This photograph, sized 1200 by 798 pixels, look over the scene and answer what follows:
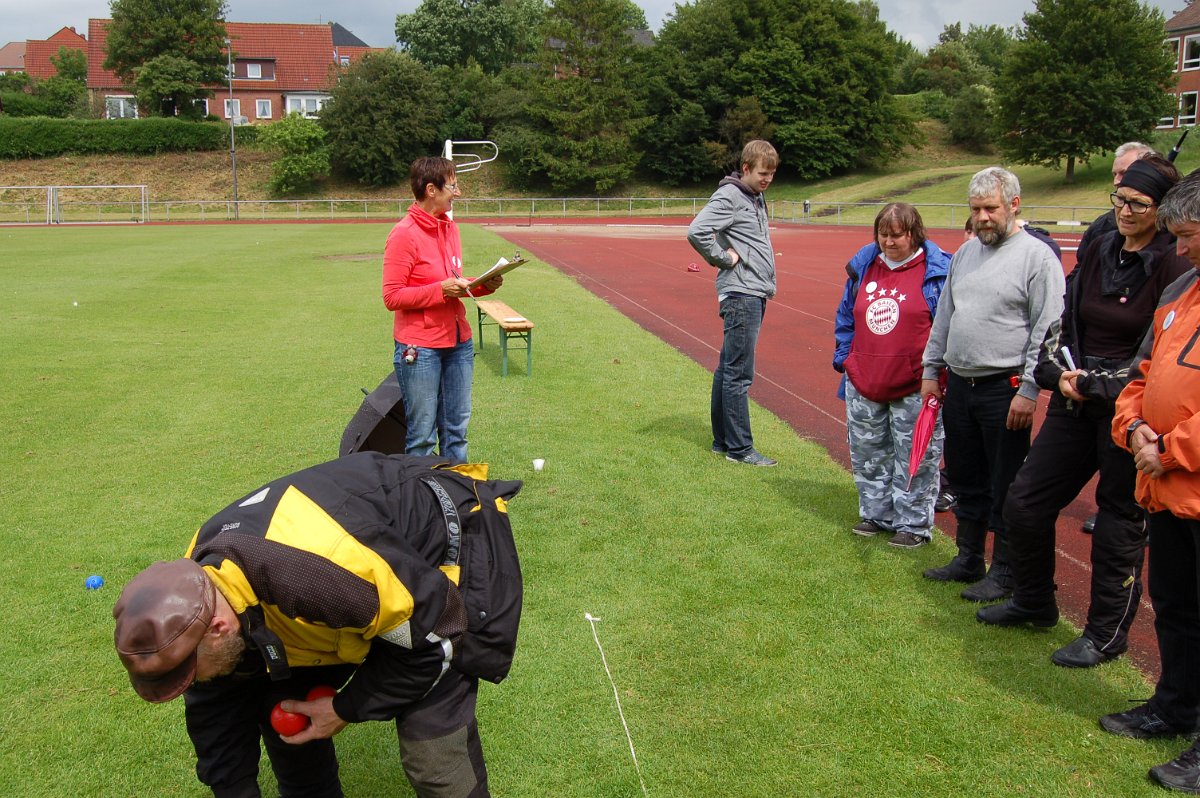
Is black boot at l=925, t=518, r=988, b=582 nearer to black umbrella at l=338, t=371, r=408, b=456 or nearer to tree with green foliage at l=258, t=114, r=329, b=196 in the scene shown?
black umbrella at l=338, t=371, r=408, b=456

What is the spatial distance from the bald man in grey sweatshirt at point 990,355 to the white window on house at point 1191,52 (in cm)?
5970

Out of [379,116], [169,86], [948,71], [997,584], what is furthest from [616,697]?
[948,71]

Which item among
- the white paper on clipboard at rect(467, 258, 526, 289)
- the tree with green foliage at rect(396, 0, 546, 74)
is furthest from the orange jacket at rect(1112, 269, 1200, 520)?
the tree with green foliage at rect(396, 0, 546, 74)

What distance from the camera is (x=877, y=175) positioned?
59.8 metres

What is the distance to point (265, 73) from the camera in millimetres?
78688

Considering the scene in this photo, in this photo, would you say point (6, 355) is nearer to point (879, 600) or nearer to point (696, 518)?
point (696, 518)

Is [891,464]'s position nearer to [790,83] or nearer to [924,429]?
[924,429]

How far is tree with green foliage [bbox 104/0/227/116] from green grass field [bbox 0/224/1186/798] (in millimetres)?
63634

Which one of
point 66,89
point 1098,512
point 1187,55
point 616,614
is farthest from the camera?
point 66,89

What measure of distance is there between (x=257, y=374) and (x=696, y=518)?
6603 mm

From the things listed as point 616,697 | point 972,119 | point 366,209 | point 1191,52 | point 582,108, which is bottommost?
point 616,697

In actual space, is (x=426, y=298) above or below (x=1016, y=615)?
above

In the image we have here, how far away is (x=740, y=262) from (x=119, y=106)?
86902 mm

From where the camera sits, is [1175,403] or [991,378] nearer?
[1175,403]
